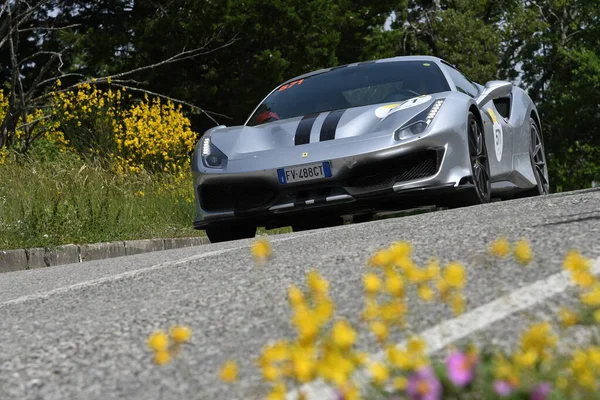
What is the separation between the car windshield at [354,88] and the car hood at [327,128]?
383 millimetres

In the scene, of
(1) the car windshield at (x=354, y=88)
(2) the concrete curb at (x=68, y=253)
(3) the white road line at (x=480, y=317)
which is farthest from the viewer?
(2) the concrete curb at (x=68, y=253)

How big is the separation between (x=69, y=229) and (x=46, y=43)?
2134cm

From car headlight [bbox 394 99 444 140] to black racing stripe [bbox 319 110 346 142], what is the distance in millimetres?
458

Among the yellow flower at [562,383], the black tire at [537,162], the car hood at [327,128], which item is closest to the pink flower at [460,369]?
the yellow flower at [562,383]

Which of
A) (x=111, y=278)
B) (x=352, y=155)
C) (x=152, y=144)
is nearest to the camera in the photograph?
(x=111, y=278)

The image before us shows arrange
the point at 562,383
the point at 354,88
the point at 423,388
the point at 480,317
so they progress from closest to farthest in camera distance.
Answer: the point at 423,388 → the point at 562,383 → the point at 480,317 → the point at 354,88

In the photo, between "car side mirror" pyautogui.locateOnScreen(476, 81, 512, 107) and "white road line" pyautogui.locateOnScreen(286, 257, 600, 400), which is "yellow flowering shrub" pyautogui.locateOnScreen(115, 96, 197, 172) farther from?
"white road line" pyautogui.locateOnScreen(286, 257, 600, 400)

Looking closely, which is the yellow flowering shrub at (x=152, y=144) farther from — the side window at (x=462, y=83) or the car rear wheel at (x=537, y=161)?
the side window at (x=462, y=83)

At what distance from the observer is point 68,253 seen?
32.1 feet

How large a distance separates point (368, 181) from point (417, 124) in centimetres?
51

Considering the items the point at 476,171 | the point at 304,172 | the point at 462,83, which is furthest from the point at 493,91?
the point at 304,172

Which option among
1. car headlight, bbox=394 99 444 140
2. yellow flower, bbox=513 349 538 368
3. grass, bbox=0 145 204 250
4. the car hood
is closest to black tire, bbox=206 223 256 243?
the car hood

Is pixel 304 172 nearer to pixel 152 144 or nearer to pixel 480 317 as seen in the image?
pixel 480 317

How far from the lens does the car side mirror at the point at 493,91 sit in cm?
922
